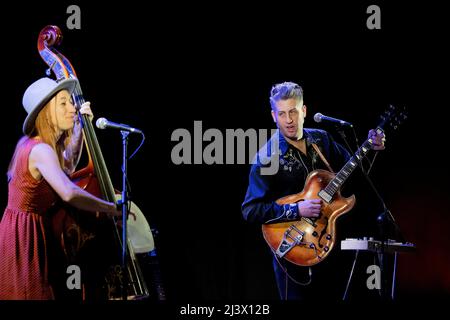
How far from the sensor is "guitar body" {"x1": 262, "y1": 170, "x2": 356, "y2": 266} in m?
4.38

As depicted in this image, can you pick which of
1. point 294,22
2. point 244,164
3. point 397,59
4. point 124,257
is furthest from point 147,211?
point 397,59

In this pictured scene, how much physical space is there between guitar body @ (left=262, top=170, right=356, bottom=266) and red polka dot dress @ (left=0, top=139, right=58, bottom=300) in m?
1.77

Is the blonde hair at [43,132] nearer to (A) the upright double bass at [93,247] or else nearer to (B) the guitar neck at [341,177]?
(A) the upright double bass at [93,247]

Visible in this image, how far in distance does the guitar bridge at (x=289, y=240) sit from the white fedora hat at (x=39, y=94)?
195 centimetres

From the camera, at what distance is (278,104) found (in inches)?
183

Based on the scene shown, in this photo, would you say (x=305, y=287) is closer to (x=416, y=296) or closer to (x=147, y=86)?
(x=416, y=296)

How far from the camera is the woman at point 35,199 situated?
11.6 ft

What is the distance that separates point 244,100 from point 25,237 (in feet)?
8.43

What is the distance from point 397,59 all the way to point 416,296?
2.31 meters

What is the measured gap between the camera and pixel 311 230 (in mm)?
4430

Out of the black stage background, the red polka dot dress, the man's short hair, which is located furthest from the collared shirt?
the red polka dot dress

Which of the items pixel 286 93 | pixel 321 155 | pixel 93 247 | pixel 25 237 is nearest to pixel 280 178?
pixel 321 155

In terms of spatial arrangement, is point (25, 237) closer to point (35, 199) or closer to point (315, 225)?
point (35, 199)

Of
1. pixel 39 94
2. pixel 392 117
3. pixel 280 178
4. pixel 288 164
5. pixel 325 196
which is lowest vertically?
pixel 325 196
